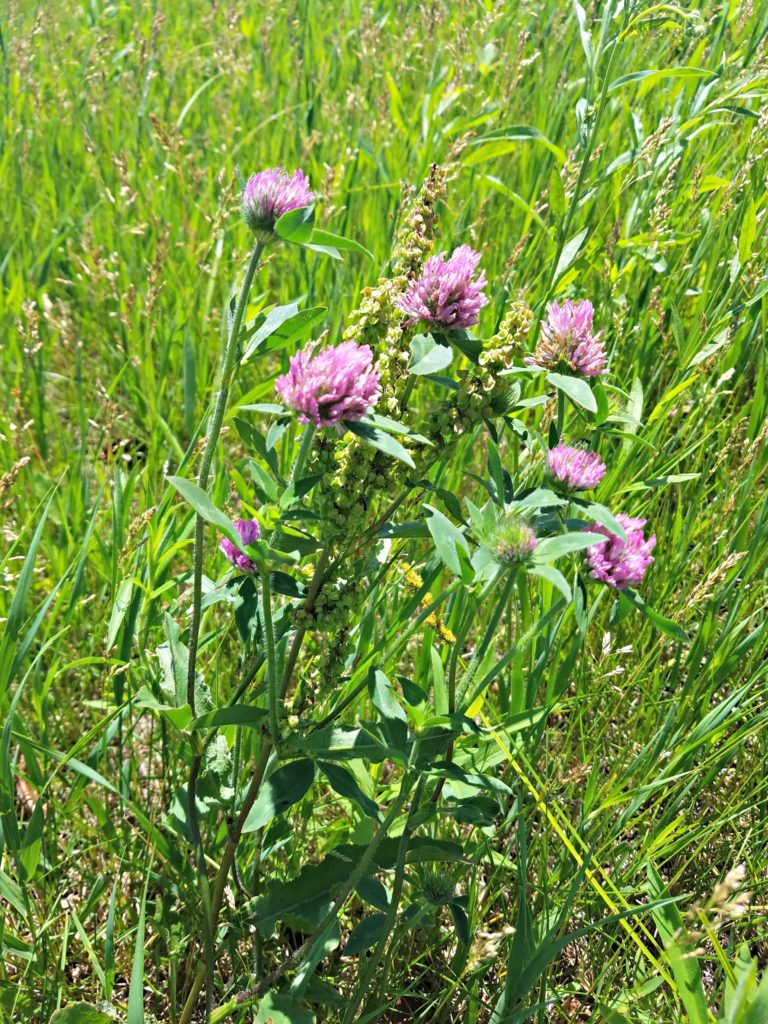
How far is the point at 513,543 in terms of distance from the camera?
991mm

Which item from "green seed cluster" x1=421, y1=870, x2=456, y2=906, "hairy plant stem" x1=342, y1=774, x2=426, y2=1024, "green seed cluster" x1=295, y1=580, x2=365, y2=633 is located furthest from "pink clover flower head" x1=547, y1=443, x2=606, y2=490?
"green seed cluster" x1=421, y1=870, x2=456, y2=906

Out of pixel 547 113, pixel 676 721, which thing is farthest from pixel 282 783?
pixel 547 113

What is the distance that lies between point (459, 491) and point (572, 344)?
88 cm

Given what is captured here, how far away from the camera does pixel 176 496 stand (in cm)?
189

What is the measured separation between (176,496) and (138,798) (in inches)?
23.9

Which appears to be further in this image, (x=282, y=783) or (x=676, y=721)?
(x=676, y=721)

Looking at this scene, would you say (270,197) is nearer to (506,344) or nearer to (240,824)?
(506,344)

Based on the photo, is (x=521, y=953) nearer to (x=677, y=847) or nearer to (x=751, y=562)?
(x=677, y=847)

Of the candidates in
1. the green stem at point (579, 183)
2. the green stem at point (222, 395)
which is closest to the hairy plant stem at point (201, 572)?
the green stem at point (222, 395)

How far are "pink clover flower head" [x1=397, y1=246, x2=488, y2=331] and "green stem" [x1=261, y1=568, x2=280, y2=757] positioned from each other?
37cm

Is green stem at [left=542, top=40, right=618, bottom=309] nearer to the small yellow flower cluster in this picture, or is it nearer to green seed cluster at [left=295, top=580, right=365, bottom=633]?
the small yellow flower cluster

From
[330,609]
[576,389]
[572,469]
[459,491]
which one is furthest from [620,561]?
[459,491]

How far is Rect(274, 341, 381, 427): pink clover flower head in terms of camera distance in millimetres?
970

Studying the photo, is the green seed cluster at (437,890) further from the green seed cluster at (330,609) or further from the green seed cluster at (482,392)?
the green seed cluster at (482,392)
